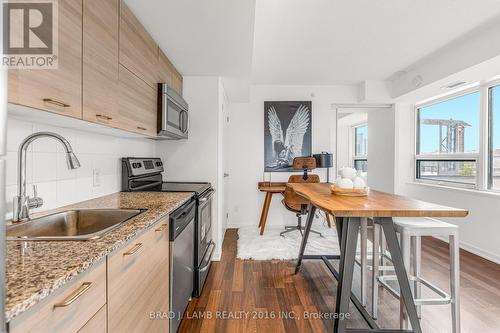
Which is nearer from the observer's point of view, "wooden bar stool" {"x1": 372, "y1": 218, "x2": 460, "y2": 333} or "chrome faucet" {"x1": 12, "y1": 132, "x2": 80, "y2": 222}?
"chrome faucet" {"x1": 12, "y1": 132, "x2": 80, "y2": 222}

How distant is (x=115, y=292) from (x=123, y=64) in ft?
4.35

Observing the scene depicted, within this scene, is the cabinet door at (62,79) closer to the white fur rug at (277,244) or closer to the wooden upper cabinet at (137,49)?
the wooden upper cabinet at (137,49)

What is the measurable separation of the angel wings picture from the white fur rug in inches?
44.0

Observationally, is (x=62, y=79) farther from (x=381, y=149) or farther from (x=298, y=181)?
(x=381, y=149)

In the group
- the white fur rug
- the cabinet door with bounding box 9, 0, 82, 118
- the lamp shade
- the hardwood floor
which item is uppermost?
the cabinet door with bounding box 9, 0, 82, 118

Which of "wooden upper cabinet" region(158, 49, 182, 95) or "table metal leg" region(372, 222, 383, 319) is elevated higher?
"wooden upper cabinet" region(158, 49, 182, 95)

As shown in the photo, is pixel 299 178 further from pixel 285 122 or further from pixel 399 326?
pixel 399 326

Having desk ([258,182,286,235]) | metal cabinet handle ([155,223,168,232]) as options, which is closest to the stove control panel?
metal cabinet handle ([155,223,168,232])

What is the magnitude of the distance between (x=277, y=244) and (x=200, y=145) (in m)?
1.70

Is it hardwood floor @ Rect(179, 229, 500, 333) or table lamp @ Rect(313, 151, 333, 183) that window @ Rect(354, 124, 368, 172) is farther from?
hardwood floor @ Rect(179, 229, 500, 333)

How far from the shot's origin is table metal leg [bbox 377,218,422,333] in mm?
1490

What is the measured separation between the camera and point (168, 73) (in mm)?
2500

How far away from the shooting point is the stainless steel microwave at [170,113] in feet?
7.28

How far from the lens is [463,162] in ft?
11.7
